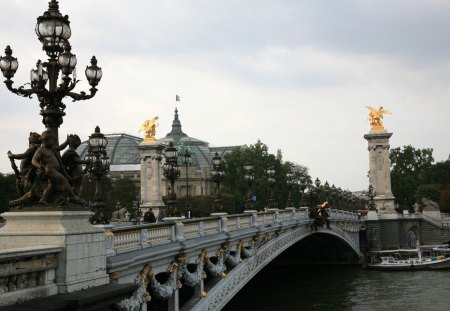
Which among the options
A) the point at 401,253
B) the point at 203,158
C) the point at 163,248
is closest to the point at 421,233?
the point at 401,253

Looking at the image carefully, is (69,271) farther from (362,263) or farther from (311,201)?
(362,263)

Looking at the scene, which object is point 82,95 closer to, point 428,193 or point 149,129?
point 149,129

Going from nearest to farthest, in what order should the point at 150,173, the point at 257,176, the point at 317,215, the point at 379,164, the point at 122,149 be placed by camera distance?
the point at 317,215 → the point at 150,173 → the point at 379,164 → the point at 257,176 → the point at 122,149

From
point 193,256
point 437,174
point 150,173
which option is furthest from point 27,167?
point 437,174

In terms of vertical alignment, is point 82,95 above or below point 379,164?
below

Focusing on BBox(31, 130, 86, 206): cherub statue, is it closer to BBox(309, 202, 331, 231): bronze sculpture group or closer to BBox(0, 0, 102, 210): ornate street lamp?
BBox(0, 0, 102, 210): ornate street lamp

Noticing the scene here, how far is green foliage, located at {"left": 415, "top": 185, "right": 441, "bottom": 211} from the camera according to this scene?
9064cm

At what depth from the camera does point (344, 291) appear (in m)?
42.3

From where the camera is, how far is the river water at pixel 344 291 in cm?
3584

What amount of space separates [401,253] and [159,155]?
29.2 m

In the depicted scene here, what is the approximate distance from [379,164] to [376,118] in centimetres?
604

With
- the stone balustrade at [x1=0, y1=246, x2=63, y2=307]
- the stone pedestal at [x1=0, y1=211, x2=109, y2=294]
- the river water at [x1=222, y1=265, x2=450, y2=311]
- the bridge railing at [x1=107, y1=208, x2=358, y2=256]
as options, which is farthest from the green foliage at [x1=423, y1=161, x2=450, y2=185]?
the stone balustrade at [x1=0, y1=246, x2=63, y2=307]

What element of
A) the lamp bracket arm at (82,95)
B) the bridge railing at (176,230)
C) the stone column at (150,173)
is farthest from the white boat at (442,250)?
the lamp bracket arm at (82,95)

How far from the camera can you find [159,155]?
73062 millimetres
